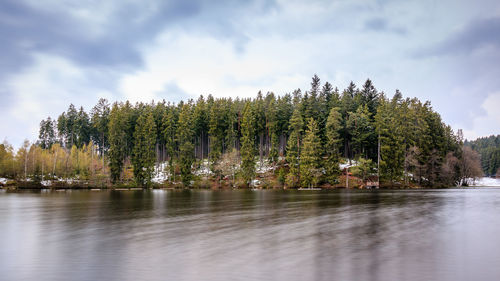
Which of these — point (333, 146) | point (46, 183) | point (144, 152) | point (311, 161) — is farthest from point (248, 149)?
point (46, 183)

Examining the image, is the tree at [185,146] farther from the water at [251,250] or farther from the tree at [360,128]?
the water at [251,250]

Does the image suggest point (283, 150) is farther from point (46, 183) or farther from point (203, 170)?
point (46, 183)

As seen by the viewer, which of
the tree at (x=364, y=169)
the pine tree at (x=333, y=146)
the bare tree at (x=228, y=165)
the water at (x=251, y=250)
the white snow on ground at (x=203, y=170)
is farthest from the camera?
the white snow on ground at (x=203, y=170)

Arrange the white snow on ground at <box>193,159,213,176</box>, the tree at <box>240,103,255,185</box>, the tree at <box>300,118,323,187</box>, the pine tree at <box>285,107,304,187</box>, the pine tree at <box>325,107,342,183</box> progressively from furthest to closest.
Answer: the white snow on ground at <box>193,159,213,176</box>, the tree at <box>240,103,255,185</box>, the pine tree at <box>285,107,304,187</box>, the pine tree at <box>325,107,342,183</box>, the tree at <box>300,118,323,187</box>

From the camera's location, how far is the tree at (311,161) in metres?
77.2

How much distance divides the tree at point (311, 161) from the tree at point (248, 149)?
45.1 ft

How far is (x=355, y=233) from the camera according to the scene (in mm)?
14930

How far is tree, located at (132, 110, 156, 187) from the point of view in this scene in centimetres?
8738

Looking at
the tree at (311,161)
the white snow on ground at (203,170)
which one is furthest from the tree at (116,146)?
the tree at (311,161)

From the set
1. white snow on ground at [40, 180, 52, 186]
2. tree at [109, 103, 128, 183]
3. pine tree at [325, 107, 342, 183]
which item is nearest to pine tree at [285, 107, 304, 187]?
pine tree at [325, 107, 342, 183]

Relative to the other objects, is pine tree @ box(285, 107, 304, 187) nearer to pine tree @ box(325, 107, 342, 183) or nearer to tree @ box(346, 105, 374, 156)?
pine tree @ box(325, 107, 342, 183)

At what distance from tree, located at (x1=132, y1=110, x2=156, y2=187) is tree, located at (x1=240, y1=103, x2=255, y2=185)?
26.4 meters

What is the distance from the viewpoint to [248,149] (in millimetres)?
86500

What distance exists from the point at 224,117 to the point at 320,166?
36514 millimetres
